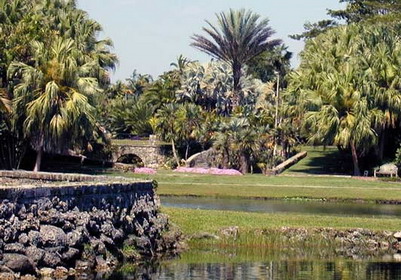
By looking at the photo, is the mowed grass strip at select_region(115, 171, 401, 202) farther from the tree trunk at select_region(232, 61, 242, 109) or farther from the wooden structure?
the tree trunk at select_region(232, 61, 242, 109)

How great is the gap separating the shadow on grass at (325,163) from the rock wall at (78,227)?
4026cm

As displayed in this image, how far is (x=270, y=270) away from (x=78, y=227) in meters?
5.15

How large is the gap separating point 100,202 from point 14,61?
108 ft

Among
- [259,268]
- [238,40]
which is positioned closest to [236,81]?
[238,40]

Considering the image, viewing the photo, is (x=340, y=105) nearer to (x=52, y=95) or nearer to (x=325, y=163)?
(x=325, y=163)

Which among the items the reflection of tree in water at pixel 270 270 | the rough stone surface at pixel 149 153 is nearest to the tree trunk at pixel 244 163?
the rough stone surface at pixel 149 153

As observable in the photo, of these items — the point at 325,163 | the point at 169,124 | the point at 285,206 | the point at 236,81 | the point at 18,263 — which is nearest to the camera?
the point at 18,263

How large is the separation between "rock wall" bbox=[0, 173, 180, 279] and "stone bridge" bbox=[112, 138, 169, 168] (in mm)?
47249

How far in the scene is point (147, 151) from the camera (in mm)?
79875

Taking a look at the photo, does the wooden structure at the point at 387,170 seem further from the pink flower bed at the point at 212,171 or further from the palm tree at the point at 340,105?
the pink flower bed at the point at 212,171

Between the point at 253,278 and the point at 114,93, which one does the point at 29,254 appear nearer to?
the point at 253,278

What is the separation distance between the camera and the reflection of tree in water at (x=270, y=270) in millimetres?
25266

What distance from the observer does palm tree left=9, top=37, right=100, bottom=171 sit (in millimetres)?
57250

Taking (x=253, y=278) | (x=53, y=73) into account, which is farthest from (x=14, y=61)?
(x=253, y=278)
